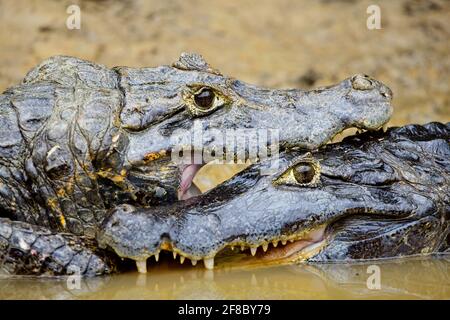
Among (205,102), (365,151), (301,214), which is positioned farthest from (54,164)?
(365,151)

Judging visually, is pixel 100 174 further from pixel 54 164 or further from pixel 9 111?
pixel 9 111

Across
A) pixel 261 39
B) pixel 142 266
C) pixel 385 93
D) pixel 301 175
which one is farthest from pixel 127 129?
pixel 261 39

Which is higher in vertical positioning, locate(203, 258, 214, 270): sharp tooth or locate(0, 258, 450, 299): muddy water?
locate(203, 258, 214, 270): sharp tooth

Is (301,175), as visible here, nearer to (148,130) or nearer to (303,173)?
(303,173)

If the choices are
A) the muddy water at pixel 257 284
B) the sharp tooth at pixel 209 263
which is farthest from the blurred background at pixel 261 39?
the sharp tooth at pixel 209 263

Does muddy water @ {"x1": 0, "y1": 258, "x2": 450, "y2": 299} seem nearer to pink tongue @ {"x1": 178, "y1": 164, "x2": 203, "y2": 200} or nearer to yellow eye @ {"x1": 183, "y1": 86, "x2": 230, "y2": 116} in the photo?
pink tongue @ {"x1": 178, "y1": 164, "x2": 203, "y2": 200}

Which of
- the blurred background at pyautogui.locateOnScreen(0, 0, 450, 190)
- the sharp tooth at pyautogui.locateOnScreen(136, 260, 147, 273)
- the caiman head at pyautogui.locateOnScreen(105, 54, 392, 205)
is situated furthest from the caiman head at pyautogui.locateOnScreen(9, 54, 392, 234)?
the blurred background at pyautogui.locateOnScreen(0, 0, 450, 190)
